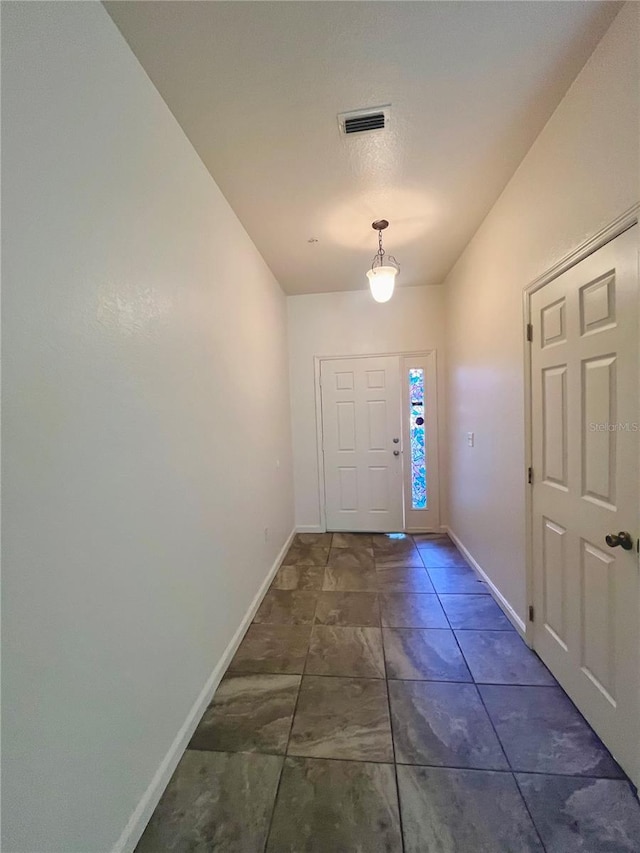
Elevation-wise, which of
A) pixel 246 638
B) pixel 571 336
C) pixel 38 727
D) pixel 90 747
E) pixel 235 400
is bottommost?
pixel 246 638

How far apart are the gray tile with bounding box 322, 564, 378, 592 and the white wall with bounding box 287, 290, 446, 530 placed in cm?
104

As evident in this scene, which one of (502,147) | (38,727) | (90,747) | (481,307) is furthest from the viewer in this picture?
(481,307)

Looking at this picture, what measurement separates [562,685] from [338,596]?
1.38 meters

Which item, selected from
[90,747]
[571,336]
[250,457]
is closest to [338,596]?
[250,457]

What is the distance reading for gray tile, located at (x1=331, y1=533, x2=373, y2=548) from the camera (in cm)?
354

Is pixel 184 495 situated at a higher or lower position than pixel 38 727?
higher

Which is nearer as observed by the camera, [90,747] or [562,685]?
[90,747]

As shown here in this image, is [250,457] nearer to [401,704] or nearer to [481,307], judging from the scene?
[401,704]

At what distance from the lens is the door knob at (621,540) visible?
1.21 metres

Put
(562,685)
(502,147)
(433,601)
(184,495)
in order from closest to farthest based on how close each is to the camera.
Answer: (184,495) → (562,685) → (502,147) → (433,601)

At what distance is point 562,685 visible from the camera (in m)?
1.62

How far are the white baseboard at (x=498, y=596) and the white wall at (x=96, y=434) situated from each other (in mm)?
1785

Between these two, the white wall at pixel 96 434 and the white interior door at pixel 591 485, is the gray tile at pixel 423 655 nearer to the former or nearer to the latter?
the white interior door at pixel 591 485

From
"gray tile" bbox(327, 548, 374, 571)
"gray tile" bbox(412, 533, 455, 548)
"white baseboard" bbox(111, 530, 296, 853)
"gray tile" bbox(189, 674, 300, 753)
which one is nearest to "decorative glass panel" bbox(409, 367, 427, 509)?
"gray tile" bbox(412, 533, 455, 548)
